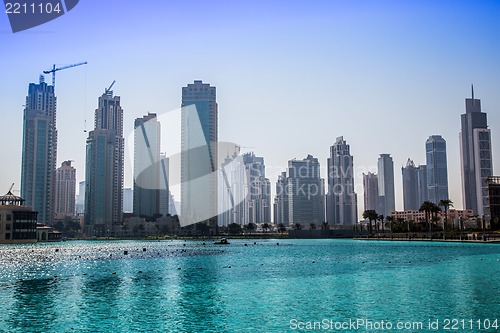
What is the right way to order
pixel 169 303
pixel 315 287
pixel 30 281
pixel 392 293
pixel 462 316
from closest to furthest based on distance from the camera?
1. pixel 462 316
2. pixel 169 303
3. pixel 392 293
4. pixel 315 287
5. pixel 30 281

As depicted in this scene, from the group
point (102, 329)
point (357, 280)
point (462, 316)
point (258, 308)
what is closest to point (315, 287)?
point (357, 280)

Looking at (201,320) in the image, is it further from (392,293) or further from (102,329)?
(392,293)

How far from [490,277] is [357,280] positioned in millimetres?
15464

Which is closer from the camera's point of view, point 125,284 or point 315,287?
point 315,287

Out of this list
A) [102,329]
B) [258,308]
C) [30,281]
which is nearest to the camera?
[102,329]

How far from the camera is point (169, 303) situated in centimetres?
4269

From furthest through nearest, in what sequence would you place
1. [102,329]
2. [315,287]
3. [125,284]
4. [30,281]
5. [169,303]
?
[30,281]
[125,284]
[315,287]
[169,303]
[102,329]

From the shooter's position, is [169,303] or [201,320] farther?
[169,303]

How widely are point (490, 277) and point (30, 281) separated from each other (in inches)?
2131

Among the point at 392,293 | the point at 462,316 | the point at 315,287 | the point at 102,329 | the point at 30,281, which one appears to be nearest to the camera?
the point at 102,329

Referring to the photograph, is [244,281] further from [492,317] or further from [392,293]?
[492,317]

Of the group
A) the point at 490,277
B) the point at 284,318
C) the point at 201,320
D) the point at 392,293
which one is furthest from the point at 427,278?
the point at 201,320

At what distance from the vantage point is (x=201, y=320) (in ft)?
116

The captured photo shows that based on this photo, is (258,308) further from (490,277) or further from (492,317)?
(490,277)
